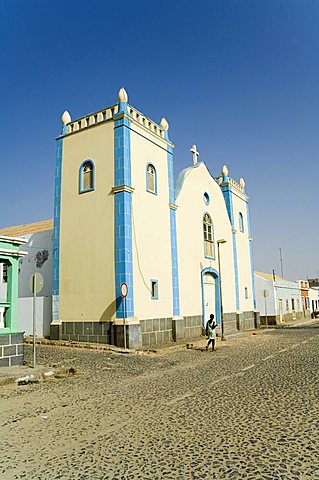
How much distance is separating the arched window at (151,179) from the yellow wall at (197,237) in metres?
2.39

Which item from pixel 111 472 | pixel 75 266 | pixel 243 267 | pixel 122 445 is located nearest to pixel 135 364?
pixel 75 266

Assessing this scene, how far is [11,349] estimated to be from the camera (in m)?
11.0

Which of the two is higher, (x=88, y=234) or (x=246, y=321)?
(x=88, y=234)

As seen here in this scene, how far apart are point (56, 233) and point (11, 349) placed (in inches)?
327

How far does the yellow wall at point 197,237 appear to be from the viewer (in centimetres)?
2064

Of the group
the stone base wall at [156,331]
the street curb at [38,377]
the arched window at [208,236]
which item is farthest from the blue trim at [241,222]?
the street curb at [38,377]

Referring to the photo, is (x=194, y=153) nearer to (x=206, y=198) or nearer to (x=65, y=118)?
(x=206, y=198)

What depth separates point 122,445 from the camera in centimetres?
486

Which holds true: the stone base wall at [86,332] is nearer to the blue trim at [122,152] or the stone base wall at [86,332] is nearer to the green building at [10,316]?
the green building at [10,316]

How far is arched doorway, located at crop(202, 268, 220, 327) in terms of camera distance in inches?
875

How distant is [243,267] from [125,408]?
23337 millimetres

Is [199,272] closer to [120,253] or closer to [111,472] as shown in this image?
[120,253]

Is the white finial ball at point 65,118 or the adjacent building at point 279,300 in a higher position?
the white finial ball at point 65,118

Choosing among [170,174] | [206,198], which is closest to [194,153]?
[206,198]
